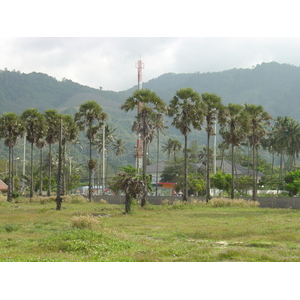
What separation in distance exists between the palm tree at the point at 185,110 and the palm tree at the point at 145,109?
2.39 metres

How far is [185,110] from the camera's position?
50.1 meters

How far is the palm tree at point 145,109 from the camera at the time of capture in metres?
47.2

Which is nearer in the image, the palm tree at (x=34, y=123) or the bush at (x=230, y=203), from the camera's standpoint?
the bush at (x=230, y=203)

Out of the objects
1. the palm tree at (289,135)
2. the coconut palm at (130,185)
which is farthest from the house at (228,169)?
the coconut palm at (130,185)

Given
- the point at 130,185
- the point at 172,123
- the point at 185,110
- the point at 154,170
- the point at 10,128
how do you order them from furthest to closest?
1. the point at 154,170
2. the point at 10,128
3. the point at 172,123
4. the point at 185,110
5. the point at 130,185

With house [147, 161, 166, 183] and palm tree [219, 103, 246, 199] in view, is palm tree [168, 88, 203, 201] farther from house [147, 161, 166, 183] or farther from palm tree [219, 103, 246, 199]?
house [147, 161, 166, 183]

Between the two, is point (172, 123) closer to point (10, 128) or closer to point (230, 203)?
point (230, 203)

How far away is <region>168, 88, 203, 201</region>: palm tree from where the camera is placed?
1965 inches

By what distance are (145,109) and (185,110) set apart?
4966mm

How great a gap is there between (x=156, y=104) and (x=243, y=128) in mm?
12181

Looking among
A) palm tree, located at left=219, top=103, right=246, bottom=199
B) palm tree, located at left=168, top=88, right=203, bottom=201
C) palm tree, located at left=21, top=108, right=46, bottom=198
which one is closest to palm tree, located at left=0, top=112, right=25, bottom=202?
palm tree, located at left=21, top=108, right=46, bottom=198

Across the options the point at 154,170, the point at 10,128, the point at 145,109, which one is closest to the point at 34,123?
the point at 10,128

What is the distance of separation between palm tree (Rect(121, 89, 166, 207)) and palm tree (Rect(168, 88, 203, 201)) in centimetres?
239

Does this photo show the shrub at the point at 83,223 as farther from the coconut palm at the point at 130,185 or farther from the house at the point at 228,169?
the house at the point at 228,169
